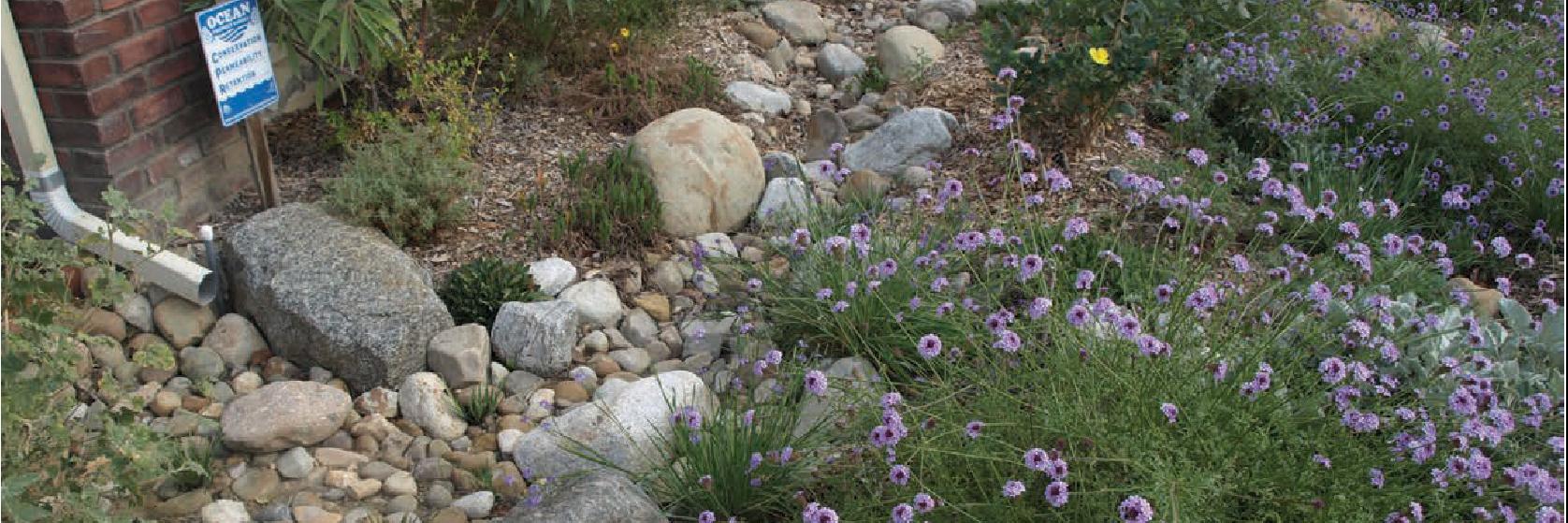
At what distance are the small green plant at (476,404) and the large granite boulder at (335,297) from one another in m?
→ 0.19

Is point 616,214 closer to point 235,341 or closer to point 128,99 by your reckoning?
point 235,341

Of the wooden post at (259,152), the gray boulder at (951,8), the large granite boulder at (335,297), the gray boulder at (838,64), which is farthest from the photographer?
the gray boulder at (951,8)

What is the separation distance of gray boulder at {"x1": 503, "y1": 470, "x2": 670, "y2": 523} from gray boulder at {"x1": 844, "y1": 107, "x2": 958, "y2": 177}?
2.47m

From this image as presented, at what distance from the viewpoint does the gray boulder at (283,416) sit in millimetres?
3348

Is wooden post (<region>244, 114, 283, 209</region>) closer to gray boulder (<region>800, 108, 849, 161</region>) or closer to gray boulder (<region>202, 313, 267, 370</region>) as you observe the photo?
gray boulder (<region>202, 313, 267, 370</region>)

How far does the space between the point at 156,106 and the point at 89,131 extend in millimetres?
249

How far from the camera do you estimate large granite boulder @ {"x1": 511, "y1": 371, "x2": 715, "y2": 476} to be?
3332mm

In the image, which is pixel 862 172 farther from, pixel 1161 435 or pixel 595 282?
pixel 1161 435

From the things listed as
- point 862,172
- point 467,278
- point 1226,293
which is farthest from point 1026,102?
point 467,278

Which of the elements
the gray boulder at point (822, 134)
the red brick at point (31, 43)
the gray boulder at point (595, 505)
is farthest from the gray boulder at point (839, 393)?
the red brick at point (31, 43)

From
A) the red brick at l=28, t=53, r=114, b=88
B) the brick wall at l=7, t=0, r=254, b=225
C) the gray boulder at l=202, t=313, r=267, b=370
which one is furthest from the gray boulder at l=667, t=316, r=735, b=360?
the red brick at l=28, t=53, r=114, b=88

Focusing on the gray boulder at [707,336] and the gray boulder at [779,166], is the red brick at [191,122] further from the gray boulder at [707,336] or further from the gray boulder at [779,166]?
the gray boulder at [779,166]

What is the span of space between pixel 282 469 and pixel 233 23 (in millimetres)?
1518

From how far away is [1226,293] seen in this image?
3430mm
